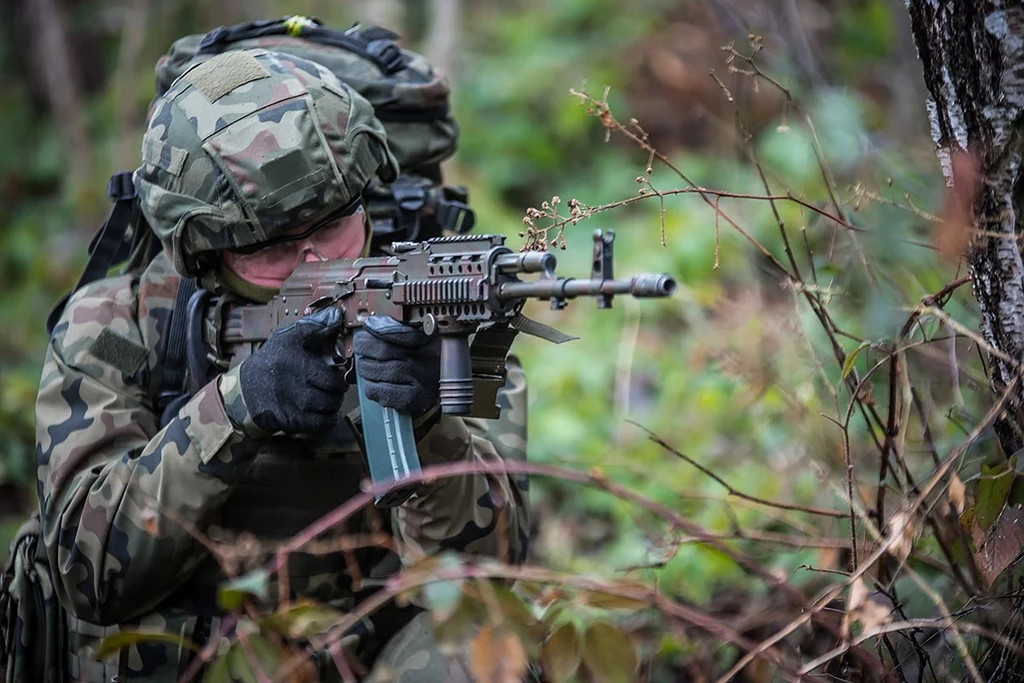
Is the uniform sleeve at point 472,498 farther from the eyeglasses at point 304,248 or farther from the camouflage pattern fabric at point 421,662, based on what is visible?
the eyeglasses at point 304,248

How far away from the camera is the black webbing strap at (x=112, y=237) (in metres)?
3.07

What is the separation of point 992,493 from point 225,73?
6.59ft

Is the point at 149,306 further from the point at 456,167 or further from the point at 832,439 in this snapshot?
the point at 456,167

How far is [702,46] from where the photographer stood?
346 inches

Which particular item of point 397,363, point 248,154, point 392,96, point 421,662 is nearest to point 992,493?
point 397,363

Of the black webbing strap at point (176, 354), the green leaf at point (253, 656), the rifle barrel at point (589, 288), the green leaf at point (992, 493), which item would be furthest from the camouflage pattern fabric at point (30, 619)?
the green leaf at point (992, 493)

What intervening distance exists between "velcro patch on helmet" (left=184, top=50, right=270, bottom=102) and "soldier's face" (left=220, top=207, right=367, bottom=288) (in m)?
0.39

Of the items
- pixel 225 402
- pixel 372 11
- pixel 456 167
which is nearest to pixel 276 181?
pixel 225 402

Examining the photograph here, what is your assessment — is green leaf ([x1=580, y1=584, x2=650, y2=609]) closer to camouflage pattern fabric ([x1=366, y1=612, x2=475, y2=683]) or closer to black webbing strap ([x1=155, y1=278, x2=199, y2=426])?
camouflage pattern fabric ([x1=366, y1=612, x2=475, y2=683])

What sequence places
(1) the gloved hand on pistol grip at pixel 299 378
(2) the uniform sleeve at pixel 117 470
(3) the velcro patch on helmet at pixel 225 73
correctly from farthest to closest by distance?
(3) the velcro patch on helmet at pixel 225 73 → (2) the uniform sleeve at pixel 117 470 → (1) the gloved hand on pistol grip at pixel 299 378

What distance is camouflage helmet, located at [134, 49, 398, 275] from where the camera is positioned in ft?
8.82

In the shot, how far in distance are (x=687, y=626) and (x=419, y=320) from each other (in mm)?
1306

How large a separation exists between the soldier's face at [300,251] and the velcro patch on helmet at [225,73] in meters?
0.39

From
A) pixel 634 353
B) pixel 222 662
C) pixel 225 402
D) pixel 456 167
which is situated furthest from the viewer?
pixel 456 167
